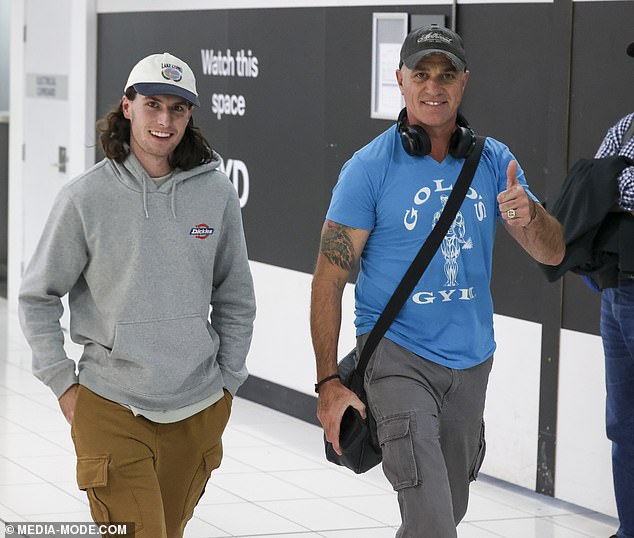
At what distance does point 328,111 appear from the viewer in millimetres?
6969

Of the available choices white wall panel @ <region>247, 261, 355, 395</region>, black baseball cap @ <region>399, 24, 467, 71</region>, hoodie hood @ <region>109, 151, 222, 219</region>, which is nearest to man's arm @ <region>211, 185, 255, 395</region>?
hoodie hood @ <region>109, 151, 222, 219</region>

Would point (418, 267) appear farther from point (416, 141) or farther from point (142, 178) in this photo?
point (142, 178)

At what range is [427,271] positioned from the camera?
3500 millimetres

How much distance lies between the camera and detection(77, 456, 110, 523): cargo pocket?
3.38 meters

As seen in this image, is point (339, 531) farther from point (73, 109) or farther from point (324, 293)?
point (73, 109)

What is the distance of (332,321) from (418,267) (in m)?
0.27

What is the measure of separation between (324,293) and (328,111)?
353 centimetres

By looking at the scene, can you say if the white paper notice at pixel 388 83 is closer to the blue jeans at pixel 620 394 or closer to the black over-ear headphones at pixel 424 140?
the blue jeans at pixel 620 394

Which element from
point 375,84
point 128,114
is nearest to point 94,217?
point 128,114

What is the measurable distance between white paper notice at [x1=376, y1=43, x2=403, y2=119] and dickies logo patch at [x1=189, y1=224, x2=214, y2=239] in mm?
3005

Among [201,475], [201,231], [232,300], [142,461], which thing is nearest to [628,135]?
[232,300]

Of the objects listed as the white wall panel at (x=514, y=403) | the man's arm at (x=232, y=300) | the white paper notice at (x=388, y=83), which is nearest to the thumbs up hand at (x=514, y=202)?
the man's arm at (x=232, y=300)

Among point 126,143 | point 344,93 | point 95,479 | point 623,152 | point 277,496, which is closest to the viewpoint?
point 95,479

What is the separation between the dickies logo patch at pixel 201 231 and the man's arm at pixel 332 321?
0.32m
